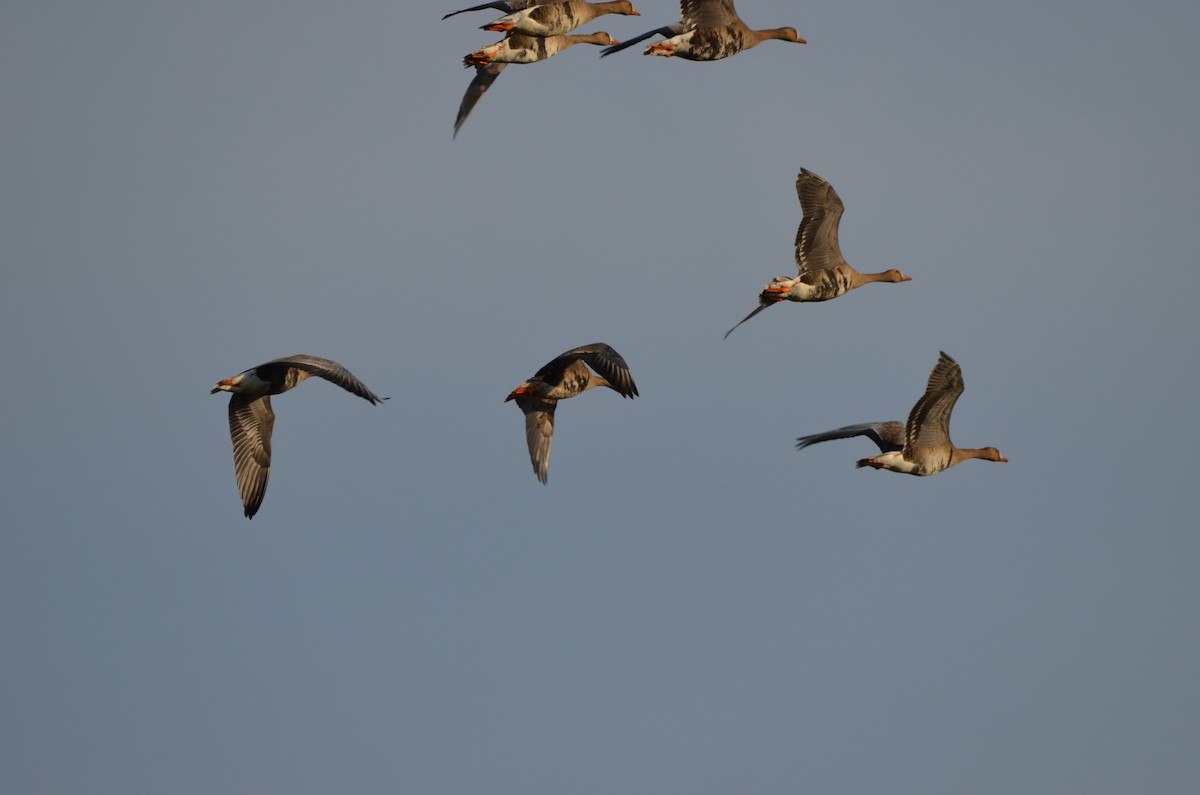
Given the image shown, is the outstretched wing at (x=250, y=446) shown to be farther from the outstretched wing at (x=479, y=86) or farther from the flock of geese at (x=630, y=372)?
the outstretched wing at (x=479, y=86)

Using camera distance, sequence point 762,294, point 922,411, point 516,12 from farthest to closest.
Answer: point 516,12, point 762,294, point 922,411

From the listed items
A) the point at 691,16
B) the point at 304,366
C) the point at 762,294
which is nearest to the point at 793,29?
the point at 691,16

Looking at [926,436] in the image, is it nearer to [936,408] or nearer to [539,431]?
[936,408]

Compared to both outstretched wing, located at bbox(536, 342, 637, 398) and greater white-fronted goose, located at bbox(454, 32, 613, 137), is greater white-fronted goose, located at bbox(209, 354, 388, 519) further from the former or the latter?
greater white-fronted goose, located at bbox(454, 32, 613, 137)

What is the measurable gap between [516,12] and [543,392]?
6477mm

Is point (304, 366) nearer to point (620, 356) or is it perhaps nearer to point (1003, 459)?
point (620, 356)

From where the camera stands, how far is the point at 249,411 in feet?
105

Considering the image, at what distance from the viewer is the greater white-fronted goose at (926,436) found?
27.2 m

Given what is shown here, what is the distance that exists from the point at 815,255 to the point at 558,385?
548 cm

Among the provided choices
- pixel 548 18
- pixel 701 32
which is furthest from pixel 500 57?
pixel 701 32

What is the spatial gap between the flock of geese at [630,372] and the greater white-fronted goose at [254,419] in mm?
17

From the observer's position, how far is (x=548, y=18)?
3266cm

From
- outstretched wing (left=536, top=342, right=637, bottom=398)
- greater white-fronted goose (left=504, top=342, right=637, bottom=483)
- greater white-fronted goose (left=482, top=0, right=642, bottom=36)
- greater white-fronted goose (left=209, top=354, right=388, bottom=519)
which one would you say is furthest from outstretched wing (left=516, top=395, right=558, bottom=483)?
greater white-fronted goose (left=482, top=0, right=642, bottom=36)

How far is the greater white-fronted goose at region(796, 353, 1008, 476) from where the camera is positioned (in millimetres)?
27250
